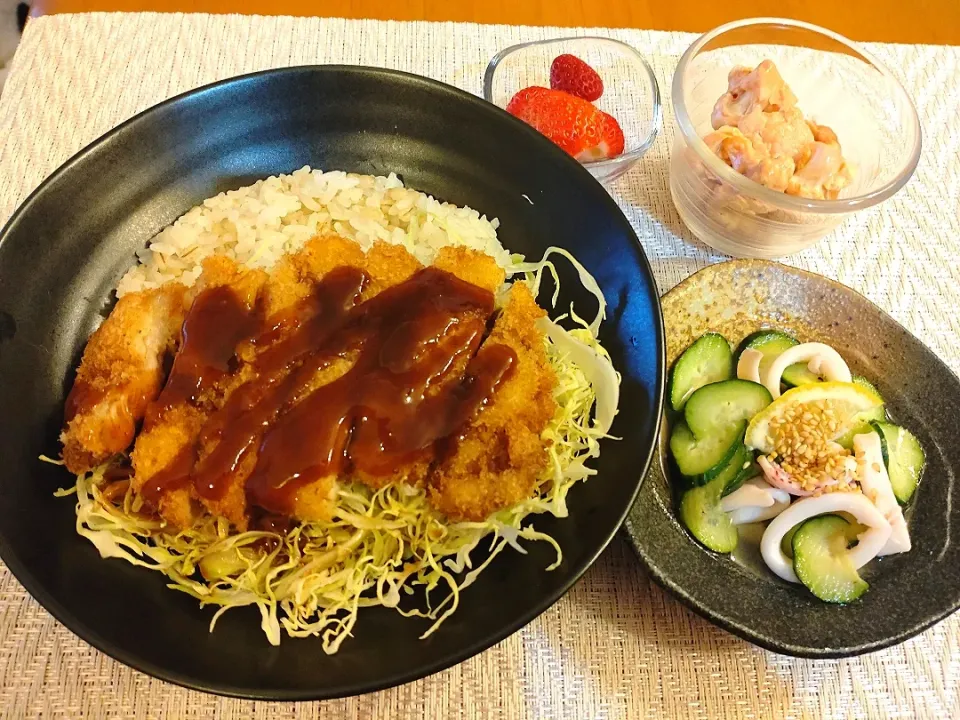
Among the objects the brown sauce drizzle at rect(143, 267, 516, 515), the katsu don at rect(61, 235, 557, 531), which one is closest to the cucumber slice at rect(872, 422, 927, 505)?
the katsu don at rect(61, 235, 557, 531)

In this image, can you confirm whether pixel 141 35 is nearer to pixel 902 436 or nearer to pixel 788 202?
pixel 788 202

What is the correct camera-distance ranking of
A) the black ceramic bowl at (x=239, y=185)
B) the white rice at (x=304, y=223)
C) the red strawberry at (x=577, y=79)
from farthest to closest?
the red strawberry at (x=577, y=79)
the white rice at (x=304, y=223)
the black ceramic bowl at (x=239, y=185)

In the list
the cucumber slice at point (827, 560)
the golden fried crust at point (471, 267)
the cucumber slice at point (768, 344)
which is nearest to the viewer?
the cucumber slice at point (827, 560)

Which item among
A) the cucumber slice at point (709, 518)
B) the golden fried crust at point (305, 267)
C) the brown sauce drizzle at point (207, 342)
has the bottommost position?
the cucumber slice at point (709, 518)

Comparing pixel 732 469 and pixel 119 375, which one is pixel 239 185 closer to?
pixel 119 375

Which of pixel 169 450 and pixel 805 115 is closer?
pixel 169 450

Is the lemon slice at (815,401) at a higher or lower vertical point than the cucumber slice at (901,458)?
higher

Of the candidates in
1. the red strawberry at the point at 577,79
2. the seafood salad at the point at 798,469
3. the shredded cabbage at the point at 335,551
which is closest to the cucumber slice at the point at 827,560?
the seafood salad at the point at 798,469

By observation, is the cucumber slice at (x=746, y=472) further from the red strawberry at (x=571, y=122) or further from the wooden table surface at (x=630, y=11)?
the wooden table surface at (x=630, y=11)

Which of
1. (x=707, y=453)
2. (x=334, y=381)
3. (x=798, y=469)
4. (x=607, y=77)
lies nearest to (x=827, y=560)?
(x=798, y=469)
